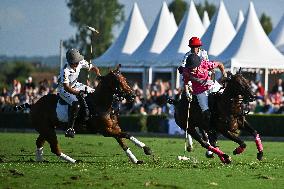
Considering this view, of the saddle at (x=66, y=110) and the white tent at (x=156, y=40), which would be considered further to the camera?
the white tent at (x=156, y=40)

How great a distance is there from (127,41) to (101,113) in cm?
3623

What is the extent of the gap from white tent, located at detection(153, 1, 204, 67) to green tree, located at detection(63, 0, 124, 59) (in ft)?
171

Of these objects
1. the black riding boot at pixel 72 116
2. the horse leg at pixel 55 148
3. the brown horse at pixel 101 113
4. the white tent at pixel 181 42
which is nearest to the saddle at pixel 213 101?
the brown horse at pixel 101 113

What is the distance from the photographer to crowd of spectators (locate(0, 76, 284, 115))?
131 feet

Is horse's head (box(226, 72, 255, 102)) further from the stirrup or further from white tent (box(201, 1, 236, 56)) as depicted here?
white tent (box(201, 1, 236, 56))

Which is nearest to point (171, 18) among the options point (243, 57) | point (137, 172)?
point (243, 57)

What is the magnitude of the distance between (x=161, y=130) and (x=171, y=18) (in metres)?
15.8

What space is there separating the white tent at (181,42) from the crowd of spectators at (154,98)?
1.38 metres

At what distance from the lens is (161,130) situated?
40.0m

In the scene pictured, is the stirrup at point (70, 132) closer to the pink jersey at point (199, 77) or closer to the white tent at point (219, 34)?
the pink jersey at point (199, 77)

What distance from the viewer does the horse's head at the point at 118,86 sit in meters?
19.9

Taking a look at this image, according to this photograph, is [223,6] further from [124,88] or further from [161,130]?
[124,88]

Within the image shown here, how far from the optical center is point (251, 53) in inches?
1735

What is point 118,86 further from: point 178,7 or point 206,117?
point 178,7
